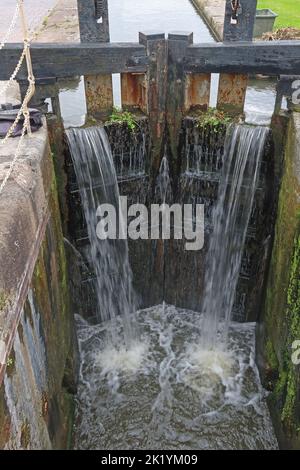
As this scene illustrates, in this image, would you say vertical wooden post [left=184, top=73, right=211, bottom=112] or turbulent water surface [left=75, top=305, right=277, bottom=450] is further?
vertical wooden post [left=184, top=73, right=211, bottom=112]

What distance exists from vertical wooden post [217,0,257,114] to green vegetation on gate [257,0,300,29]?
7.62 meters

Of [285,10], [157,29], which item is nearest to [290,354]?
[157,29]

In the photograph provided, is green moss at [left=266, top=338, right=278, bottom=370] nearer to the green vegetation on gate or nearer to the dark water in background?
the dark water in background

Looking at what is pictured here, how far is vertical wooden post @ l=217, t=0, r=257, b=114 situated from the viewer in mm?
6629

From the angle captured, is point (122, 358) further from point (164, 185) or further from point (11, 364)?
point (11, 364)

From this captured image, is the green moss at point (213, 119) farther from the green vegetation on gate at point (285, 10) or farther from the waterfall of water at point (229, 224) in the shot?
the green vegetation on gate at point (285, 10)

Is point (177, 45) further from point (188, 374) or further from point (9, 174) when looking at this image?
point (188, 374)

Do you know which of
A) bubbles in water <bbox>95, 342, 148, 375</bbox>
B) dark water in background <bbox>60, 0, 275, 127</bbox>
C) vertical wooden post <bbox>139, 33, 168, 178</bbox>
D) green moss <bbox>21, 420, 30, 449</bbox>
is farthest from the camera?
dark water in background <bbox>60, 0, 275, 127</bbox>

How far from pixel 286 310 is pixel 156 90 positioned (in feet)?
13.7

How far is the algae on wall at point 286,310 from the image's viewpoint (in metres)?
5.74

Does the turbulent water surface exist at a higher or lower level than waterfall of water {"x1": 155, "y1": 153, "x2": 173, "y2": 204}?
lower

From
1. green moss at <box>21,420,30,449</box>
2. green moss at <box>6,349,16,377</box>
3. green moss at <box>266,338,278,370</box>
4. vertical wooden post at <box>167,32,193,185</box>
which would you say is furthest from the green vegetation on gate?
green moss at <box>21,420,30,449</box>

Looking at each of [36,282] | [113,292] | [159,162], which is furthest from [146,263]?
[36,282]

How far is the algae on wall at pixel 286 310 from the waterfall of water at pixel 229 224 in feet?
2.12
